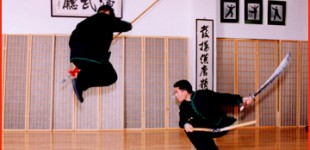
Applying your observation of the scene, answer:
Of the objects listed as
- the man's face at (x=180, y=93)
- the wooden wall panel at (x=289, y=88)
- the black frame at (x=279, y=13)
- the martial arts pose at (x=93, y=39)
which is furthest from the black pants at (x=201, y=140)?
the black frame at (x=279, y=13)

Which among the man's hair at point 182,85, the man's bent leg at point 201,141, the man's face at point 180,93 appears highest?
the man's hair at point 182,85

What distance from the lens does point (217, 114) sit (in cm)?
366

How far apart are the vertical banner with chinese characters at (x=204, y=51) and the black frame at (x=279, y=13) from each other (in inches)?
→ 63.1

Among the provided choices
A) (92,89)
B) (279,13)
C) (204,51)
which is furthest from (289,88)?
(92,89)

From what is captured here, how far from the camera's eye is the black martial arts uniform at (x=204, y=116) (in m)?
3.58

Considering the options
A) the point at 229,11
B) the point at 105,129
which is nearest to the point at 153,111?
the point at 105,129

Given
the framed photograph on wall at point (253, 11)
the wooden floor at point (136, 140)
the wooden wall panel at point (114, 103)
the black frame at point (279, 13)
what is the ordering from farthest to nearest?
the black frame at point (279, 13)
the framed photograph on wall at point (253, 11)
the wooden wall panel at point (114, 103)
the wooden floor at point (136, 140)

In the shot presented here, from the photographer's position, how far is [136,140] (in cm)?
594

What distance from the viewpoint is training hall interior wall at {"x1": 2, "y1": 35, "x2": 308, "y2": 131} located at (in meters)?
7.24

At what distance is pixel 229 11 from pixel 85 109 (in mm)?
3758

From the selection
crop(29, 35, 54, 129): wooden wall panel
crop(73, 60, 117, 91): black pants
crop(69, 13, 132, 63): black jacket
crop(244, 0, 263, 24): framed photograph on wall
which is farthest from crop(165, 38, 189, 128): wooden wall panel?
crop(69, 13, 132, 63): black jacket

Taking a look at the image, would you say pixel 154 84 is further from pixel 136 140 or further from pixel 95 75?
pixel 95 75

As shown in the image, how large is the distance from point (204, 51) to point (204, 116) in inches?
159

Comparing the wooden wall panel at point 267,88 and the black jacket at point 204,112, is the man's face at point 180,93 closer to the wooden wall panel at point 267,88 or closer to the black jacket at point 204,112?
the black jacket at point 204,112
